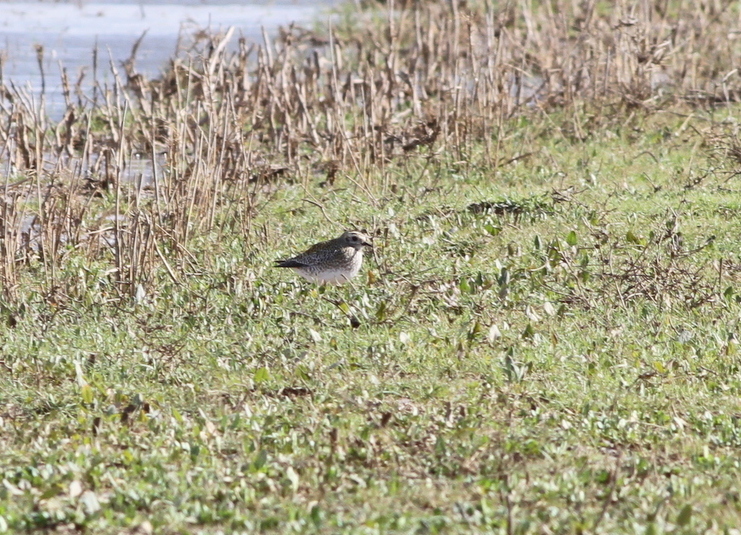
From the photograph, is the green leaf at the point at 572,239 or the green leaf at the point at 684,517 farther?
the green leaf at the point at 572,239

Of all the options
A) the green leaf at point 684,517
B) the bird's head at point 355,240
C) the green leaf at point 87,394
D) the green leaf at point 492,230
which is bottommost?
the green leaf at point 492,230

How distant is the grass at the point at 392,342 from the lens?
506 centimetres

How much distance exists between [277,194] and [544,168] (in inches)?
95.6

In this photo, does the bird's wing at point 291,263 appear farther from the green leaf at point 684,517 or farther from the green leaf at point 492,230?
the green leaf at point 684,517

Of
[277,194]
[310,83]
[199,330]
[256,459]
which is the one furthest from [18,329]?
[310,83]

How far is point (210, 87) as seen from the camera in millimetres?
9711

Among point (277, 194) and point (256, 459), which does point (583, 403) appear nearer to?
point (256, 459)

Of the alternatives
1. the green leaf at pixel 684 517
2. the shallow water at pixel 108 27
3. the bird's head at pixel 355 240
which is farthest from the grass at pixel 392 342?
the shallow water at pixel 108 27

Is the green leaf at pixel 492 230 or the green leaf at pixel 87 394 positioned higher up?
the green leaf at pixel 87 394

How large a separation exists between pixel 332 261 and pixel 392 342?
1.34 m

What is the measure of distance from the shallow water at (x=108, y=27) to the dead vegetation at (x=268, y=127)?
3766 millimetres

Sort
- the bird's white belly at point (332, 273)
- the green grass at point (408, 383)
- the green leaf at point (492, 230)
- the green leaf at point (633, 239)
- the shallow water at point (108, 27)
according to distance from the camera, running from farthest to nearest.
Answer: the shallow water at point (108, 27), the green leaf at point (492, 230), the green leaf at point (633, 239), the bird's white belly at point (332, 273), the green grass at point (408, 383)

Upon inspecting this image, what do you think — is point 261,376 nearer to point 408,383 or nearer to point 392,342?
point 408,383

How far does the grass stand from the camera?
5062mm
